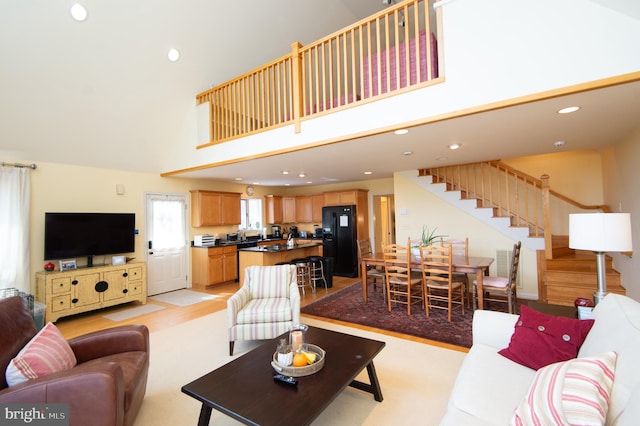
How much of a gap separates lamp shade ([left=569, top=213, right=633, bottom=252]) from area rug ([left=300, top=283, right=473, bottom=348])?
160 cm

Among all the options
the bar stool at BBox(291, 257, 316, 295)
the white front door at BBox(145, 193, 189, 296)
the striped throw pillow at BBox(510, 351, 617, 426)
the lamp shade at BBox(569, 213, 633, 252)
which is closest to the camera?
the striped throw pillow at BBox(510, 351, 617, 426)

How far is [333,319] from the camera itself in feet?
13.0

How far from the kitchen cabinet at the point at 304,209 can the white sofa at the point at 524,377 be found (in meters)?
6.45

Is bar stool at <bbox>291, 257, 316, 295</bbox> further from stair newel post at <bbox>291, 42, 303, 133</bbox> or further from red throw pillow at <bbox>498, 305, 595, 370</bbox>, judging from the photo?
red throw pillow at <bbox>498, 305, 595, 370</bbox>

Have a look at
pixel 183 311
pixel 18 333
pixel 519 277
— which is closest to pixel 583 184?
pixel 519 277

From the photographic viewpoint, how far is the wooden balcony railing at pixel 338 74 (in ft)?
9.55

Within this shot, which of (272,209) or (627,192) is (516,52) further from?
(272,209)

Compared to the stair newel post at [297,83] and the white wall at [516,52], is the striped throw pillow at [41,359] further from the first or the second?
the white wall at [516,52]

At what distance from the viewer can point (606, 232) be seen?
1.97 meters

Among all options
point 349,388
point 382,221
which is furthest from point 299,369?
point 382,221

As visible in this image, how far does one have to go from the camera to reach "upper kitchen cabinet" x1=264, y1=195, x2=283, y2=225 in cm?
820

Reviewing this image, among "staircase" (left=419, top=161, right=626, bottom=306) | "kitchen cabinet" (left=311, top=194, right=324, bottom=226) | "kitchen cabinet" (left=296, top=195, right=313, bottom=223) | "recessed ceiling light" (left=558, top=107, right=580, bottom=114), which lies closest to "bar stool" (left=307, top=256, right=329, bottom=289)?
"kitchen cabinet" (left=311, top=194, right=324, bottom=226)

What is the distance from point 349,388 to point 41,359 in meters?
2.08

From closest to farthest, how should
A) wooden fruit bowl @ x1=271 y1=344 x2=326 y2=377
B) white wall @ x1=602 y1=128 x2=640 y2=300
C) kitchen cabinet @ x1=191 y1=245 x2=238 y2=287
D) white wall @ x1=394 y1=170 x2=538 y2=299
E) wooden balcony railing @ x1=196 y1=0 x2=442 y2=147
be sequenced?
wooden fruit bowl @ x1=271 y1=344 x2=326 y2=377
wooden balcony railing @ x1=196 y1=0 x2=442 y2=147
white wall @ x1=602 y1=128 x2=640 y2=300
white wall @ x1=394 y1=170 x2=538 y2=299
kitchen cabinet @ x1=191 y1=245 x2=238 y2=287
